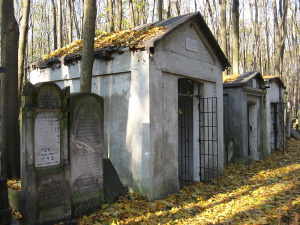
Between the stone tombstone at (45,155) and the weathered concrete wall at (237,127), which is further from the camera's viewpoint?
the weathered concrete wall at (237,127)

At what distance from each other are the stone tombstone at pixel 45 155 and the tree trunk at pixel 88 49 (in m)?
1.34

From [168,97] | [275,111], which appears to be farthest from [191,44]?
[275,111]

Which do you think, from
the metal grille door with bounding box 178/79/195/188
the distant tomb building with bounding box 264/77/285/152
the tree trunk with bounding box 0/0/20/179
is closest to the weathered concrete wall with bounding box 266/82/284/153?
the distant tomb building with bounding box 264/77/285/152

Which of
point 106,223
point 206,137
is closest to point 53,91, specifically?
→ point 106,223

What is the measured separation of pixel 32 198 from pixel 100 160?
1.47 metres

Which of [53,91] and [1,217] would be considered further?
[53,91]

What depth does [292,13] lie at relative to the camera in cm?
2700

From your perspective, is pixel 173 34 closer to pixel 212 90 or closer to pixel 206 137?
pixel 212 90

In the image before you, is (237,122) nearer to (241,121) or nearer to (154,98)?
(241,121)

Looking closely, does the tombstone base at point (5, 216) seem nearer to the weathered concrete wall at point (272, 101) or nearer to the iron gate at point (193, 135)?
the iron gate at point (193, 135)

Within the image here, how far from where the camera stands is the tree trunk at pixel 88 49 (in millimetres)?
6048

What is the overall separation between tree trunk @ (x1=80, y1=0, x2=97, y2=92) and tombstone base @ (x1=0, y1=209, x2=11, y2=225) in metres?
2.87

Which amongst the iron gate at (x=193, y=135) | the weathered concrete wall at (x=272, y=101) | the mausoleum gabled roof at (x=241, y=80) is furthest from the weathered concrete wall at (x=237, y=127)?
the weathered concrete wall at (x=272, y=101)

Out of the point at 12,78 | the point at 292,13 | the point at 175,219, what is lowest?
the point at 175,219
